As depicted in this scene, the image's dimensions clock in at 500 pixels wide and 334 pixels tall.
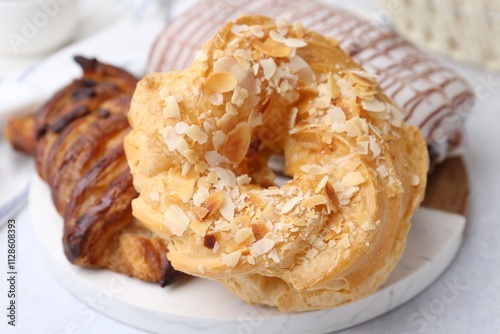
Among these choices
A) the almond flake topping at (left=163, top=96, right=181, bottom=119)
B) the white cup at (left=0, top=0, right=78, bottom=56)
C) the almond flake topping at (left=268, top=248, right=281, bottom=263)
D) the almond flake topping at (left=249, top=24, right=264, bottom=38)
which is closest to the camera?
the almond flake topping at (left=268, top=248, right=281, bottom=263)

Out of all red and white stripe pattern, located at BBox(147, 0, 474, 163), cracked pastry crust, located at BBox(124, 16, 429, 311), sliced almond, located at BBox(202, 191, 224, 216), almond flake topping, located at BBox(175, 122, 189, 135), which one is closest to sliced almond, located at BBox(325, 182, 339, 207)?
cracked pastry crust, located at BBox(124, 16, 429, 311)

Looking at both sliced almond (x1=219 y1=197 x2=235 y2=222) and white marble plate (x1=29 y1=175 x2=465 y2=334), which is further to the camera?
white marble plate (x1=29 y1=175 x2=465 y2=334)

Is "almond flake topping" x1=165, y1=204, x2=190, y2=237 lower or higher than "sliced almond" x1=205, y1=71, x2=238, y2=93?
lower

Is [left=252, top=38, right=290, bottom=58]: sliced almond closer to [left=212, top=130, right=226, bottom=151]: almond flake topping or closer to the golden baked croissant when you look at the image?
[left=212, top=130, right=226, bottom=151]: almond flake topping

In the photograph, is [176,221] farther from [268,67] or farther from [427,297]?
[427,297]

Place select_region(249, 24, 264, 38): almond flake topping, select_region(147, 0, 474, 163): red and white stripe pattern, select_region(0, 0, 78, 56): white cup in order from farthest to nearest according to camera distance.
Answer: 1. select_region(0, 0, 78, 56): white cup
2. select_region(147, 0, 474, 163): red and white stripe pattern
3. select_region(249, 24, 264, 38): almond flake topping

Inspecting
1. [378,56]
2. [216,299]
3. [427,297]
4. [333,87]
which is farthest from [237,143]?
[378,56]

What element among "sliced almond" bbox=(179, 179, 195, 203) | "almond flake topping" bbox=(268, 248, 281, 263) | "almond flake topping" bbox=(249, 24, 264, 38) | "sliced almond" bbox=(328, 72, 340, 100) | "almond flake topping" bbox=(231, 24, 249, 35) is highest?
"almond flake topping" bbox=(231, 24, 249, 35)
